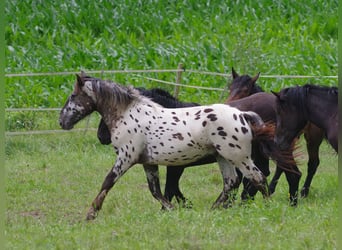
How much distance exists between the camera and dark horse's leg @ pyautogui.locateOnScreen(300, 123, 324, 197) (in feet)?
39.6

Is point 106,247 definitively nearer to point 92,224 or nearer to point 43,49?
point 92,224

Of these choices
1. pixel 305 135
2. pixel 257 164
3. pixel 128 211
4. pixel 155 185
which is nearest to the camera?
pixel 128 211

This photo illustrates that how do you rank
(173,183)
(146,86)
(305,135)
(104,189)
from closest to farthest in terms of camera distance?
(104,189), (173,183), (305,135), (146,86)

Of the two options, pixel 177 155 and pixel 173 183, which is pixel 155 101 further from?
pixel 177 155

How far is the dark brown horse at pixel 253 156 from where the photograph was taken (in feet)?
35.8

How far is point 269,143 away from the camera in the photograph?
1062 centimetres

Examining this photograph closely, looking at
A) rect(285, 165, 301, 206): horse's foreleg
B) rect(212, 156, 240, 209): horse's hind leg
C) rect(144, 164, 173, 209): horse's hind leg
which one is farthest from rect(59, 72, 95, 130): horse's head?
rect(285, 165, 301, 206): horse's foreleg

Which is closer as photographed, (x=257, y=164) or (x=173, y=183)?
(x=173, y=183)

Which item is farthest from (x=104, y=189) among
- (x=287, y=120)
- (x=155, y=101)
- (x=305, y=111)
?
(x=305, y=111)

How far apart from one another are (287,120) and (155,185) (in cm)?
169

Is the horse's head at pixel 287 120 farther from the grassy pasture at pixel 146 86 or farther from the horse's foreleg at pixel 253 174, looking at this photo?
the grassy pasture at pixel 146 86

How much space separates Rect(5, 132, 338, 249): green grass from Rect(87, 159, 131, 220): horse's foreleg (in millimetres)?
171

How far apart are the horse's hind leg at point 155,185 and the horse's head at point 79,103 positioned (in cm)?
100

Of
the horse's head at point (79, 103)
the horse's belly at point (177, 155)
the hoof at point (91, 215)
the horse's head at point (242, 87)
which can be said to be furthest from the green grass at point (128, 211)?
the horse's head at point (242, 87)
